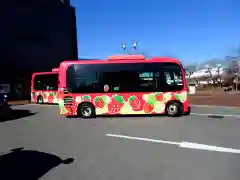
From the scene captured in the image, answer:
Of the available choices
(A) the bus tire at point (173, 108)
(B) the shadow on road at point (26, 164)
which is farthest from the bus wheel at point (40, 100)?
(B) the shadow on road at point (26, 164)

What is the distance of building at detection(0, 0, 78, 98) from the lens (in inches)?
1364

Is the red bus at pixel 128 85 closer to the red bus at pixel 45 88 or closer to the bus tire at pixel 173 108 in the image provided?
the bus tire at pixel 173 108

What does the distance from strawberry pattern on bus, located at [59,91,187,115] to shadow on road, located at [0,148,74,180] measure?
647 centimetres

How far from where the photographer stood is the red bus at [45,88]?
24172mm

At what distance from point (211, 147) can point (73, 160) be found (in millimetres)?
3576

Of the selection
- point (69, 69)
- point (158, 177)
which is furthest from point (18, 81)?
point (158, 177)

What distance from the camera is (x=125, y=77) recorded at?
44.3ft

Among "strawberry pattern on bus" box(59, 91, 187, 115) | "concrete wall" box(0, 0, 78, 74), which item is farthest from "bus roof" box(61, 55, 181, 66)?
"concrete wall" box(0, 0, 78, 74)

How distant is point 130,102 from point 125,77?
48.6 inches

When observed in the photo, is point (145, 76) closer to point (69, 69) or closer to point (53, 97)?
point (69, 69)

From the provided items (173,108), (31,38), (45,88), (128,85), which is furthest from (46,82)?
(31,38)

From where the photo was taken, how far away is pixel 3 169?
579 cm

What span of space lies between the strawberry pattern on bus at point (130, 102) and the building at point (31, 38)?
2317 centimetres

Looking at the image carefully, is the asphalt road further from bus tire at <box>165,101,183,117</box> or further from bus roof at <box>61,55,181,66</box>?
bus roof at <box>61,55,181,66</box>
